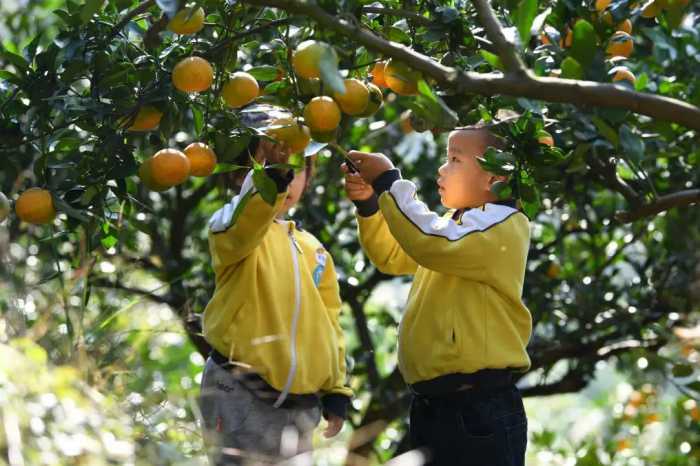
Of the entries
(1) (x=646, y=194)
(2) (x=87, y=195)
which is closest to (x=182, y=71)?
(2) (x=87, y=195)

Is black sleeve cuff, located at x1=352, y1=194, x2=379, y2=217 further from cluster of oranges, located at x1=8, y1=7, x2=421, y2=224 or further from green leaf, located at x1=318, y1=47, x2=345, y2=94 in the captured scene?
green leaf, located at x1=318, y1=47, x2=345, y2=94

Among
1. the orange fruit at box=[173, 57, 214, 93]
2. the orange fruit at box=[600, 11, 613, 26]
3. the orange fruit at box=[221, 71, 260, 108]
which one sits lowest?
the orange fruit at box=[221, 71, 260, 108]

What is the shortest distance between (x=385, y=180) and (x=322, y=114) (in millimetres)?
585

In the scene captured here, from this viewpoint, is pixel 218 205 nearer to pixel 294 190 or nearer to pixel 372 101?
pixel 294 190

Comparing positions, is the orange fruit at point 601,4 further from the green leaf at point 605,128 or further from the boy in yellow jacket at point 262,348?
the boy in yellow jacket at point 262,348

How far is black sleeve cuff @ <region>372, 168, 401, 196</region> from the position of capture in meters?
2.63

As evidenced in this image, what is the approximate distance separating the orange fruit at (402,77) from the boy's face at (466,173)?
51 centimetres

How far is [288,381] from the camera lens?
271 cm

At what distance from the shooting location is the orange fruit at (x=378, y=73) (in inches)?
95.7

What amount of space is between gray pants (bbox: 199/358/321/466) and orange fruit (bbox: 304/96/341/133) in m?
0.87

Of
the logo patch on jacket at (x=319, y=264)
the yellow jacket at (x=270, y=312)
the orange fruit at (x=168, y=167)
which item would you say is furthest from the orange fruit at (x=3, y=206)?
the logo patch on jacket at (x=319, y=264)

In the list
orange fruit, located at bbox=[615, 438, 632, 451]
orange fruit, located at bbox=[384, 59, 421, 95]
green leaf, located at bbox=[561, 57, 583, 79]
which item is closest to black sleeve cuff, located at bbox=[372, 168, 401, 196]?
orange fruit, located at bbox=[384, 59, 421, 95]

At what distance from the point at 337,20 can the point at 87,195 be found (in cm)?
82

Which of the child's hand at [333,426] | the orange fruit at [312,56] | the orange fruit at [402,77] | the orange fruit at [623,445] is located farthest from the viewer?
the orange fruit at [623,445]
